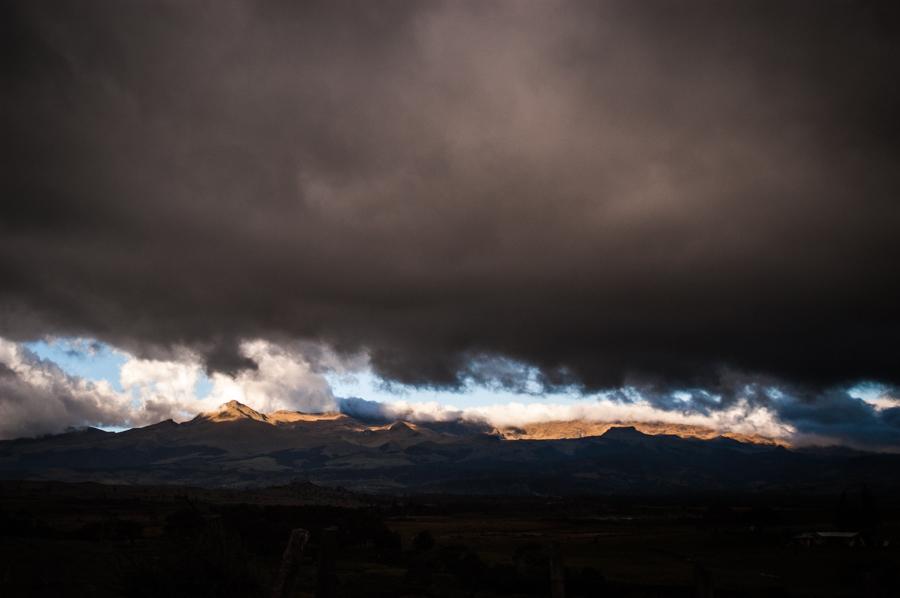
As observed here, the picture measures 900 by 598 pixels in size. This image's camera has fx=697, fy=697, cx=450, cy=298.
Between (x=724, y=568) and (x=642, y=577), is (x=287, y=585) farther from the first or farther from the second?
(x=724, y=568)

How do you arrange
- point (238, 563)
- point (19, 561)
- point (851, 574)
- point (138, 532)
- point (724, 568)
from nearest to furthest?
point (238, 563), point (19, 561), point (851, 574), point (724, 568), point (138, 532)

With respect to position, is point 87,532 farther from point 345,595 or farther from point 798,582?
point 798,582

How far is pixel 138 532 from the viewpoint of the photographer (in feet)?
344

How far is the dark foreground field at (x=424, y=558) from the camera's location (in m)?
21.0

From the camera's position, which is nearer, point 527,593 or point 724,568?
point 527,593

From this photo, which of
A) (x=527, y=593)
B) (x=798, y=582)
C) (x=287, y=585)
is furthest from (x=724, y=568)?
(x=287, y=585)

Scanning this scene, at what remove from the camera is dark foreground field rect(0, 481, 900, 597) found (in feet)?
69.0

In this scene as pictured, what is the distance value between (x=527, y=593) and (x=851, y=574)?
48.8 m

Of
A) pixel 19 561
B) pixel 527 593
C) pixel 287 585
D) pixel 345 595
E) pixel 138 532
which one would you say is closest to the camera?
pixel 287 585

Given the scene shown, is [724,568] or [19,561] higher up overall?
[19,561]

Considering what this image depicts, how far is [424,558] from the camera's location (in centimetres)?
9831

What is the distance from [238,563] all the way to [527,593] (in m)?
57.6

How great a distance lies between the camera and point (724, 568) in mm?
98500

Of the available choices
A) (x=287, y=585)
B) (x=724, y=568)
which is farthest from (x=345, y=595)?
(x=724, y=568)
